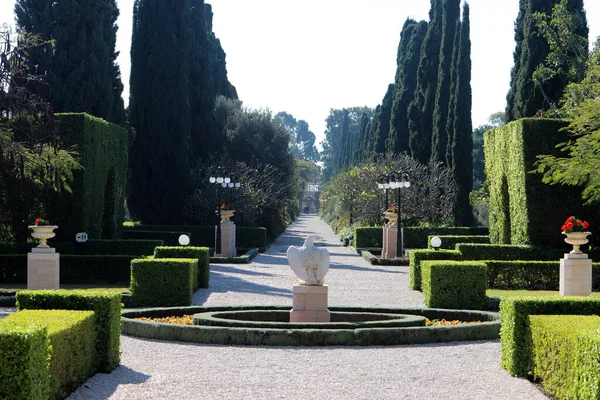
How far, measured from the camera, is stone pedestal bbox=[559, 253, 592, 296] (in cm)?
1675

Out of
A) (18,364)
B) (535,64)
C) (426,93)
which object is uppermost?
(426,93)

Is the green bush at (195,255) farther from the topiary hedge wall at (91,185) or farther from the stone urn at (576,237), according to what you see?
the stone urn at (576,237)

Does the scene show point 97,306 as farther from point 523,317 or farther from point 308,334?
point 523,317

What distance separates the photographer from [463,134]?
36.7 metres

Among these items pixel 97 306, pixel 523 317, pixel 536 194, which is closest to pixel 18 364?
pixel 97 306

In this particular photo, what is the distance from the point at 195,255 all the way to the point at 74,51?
42.2 ft

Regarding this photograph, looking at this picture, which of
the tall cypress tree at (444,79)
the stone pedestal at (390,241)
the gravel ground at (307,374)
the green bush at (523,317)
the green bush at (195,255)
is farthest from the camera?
the tall cypress tree at (444,79)

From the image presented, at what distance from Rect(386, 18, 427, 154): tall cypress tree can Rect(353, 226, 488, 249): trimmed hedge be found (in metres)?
12.6

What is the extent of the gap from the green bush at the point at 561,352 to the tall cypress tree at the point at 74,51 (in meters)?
22.2

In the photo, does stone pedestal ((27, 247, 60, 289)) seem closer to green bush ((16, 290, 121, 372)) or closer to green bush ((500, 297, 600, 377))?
green bush ((16, 290, 121, 372))

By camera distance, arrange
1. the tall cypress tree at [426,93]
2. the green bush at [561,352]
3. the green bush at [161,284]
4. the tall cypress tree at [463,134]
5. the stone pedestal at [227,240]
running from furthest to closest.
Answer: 1. the tall cypress tree at [426,93]
2. the tall cypress tree at [463,134]
3. the stone pedestal at [227,240]
4. the green bush at [161,284]
5. the green bush at [561,352]

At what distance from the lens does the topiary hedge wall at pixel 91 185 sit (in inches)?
888

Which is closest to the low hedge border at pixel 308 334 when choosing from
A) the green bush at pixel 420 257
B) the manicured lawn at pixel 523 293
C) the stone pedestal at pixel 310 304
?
the stone pedestal at pixel 310 304

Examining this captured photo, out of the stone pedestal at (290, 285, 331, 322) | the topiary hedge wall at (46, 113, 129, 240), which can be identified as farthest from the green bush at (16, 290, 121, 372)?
the topiary hedge wall at (46, 113, 129, 240)
